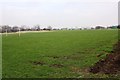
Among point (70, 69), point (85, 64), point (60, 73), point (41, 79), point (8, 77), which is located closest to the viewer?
point (41, 79)

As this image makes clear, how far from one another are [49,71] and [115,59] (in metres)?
4.13

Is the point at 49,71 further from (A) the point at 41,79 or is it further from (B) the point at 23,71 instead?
(A) the point at 41,79

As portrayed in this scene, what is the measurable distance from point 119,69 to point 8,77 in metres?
5.63

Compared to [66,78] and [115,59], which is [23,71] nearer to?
[66,78]

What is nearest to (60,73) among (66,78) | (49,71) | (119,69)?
(49,71)

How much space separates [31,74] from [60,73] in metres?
1.44

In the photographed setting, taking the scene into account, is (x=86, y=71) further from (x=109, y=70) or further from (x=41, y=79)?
(x=41, y=79)

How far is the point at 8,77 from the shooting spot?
540 inches

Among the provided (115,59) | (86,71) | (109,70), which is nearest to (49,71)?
(86,71)

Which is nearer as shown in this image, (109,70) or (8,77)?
(8,77)

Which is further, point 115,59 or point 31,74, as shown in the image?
point 115,59

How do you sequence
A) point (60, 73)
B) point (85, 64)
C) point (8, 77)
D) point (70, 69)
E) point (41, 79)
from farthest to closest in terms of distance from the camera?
1. point (85, 64)
2. point (70, 69)
3. point (60, 73)
4. point (8, 77)
5. point (41, 79)

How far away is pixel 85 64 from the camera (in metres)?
18.2

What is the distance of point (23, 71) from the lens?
15.6 m
